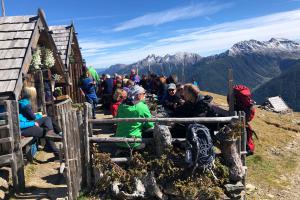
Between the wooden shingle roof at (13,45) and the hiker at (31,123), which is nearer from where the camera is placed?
the hiker at (31,123)

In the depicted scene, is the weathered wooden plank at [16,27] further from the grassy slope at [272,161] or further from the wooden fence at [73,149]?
the grassy slope at [272,161]

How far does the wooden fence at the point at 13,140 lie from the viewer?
8242 millimetres

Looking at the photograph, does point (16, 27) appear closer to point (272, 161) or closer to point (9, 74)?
point (9, 74)

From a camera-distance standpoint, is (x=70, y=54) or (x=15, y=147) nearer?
(x=15, y=147)

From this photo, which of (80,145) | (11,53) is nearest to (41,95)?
(11,53)

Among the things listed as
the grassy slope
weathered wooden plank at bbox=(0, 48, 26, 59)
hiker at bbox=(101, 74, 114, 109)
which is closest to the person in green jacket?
the grassy slope

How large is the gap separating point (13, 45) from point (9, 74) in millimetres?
1225

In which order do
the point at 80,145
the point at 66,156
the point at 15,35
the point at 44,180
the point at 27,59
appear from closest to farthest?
the point at 66,156 → the point at 80,145 → the point at 44,180 → the point at 27,59 → the point at 15,35

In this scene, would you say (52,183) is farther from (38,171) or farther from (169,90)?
(169,90)

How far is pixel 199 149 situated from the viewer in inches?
307

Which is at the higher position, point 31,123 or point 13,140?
point 31,123

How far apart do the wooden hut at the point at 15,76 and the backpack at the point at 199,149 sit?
391 cm

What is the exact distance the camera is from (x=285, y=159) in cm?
1377

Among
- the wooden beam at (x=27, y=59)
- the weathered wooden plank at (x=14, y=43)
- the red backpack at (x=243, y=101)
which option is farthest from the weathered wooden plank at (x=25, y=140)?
the red backpack at (x=243, y=101)
